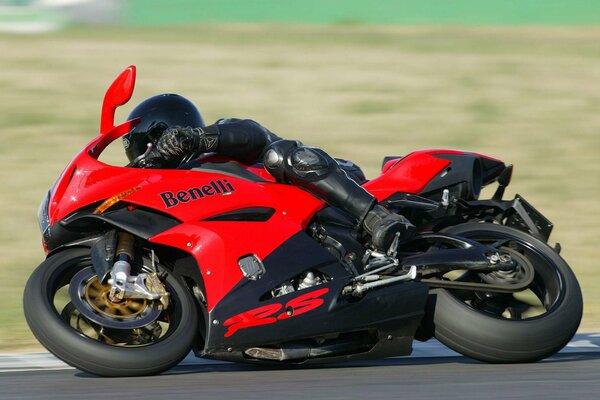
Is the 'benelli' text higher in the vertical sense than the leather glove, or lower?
lower

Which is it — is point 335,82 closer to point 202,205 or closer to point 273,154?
point 273,154

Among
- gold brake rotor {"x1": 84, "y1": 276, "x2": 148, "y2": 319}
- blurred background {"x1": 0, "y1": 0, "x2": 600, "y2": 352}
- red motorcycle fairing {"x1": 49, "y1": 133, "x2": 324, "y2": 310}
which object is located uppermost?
red motorcycle fairing {"x1": 49, "y1": 133, "x2": 324, "y2": 310}

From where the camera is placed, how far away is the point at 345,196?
4.86 m

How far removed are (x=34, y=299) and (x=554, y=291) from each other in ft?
7.37

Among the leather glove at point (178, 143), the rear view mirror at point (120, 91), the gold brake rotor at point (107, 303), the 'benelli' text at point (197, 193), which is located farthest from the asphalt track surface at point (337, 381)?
the rear view mirror at point (120, 91)

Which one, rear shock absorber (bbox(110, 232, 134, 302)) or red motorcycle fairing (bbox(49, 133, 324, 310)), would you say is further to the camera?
red motorcycle fairing (bbox(49, 133, 324, 310))

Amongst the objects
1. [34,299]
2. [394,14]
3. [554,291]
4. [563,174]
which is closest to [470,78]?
[563,174]

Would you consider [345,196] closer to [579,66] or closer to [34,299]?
[34,299]

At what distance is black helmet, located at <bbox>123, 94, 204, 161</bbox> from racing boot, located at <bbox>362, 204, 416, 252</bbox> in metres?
0.85

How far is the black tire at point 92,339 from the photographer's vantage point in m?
4.42

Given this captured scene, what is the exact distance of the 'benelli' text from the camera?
A: 4.73 metres

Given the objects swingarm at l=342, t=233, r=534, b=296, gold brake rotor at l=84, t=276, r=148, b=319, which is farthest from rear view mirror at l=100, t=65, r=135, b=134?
swingarm at l=342, t=233, r=534, b=296

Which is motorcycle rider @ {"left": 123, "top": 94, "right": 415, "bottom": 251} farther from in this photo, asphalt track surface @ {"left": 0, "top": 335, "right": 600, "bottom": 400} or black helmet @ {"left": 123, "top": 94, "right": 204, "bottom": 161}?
asphalt track surface @ {"left": 0, "top": 335, "right": 600, "bottom": 400}

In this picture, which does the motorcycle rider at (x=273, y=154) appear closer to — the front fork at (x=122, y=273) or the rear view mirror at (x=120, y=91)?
the rear view mirror at (x=120, y=91)
